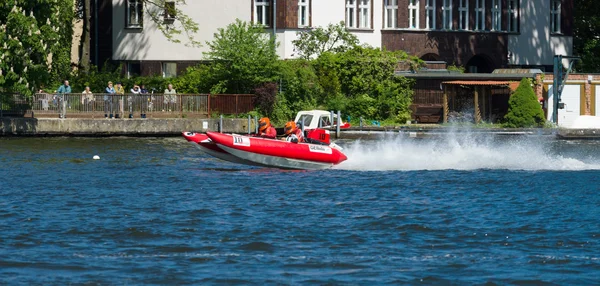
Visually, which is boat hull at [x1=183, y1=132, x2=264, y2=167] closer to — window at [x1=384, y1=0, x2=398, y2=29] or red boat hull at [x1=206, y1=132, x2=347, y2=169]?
red boat hull at [x1=206, y1=132, x2=347, y2=169]

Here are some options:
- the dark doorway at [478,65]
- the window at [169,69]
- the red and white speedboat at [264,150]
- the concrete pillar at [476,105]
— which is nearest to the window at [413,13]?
the dark doorway at [478,65]

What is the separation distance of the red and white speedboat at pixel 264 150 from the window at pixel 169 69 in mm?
26760

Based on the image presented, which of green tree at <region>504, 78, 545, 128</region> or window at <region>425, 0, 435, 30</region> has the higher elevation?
window at <region>425, 0, 435, 30</region>

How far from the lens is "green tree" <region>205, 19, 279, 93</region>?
56.9 metres

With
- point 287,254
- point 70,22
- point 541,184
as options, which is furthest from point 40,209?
point 70,22

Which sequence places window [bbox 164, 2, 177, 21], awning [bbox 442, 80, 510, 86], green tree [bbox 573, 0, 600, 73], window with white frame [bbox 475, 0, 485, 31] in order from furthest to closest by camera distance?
green tree [bbox 573, 0, 600, 73] < window with white frame [bbox 475, 0, 485, 31] < window [bbox 164, 2, 177, 21] < awning [bbox 442, 80, 510, 86]

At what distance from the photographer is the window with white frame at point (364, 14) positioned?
6481cm

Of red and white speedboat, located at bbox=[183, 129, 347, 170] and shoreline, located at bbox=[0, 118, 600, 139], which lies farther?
shoreline, located at bbox=[0, 118, 600, 139]

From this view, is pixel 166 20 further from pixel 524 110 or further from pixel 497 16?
pixel 497 16

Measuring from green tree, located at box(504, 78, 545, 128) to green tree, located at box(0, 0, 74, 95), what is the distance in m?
21.3

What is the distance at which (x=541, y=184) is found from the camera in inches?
1393

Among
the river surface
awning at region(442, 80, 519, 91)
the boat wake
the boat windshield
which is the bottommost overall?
the river surface

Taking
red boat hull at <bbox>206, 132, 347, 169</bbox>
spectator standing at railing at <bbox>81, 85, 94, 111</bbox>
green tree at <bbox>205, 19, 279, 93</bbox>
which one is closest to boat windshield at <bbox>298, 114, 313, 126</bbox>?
green tree at <bbox>205, 19, 279, 93</bbox>

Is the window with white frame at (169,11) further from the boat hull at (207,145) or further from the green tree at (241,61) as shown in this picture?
the boat hull at (207,145)
